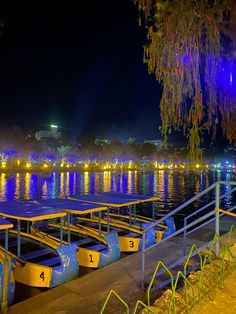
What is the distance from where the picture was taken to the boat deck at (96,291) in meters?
6.53

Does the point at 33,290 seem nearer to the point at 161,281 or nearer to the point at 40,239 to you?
the point at 40,239

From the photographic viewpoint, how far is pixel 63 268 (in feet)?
30.7

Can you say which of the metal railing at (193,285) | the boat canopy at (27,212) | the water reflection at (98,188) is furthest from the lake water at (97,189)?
the metal railing at (193,285)

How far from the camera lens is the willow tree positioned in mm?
4734

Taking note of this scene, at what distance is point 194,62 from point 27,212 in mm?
7045

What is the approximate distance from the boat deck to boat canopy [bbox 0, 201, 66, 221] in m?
2.15

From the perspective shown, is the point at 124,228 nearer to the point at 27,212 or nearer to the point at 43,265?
the point at 43,265

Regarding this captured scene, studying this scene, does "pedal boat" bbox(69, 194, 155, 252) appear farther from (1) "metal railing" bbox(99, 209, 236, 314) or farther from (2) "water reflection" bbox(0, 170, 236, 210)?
(2) "water reflection" bbox(0, 170, 236, 210)

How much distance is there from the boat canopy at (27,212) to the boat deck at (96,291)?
215cm

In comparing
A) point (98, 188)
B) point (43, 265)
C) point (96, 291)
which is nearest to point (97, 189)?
point (98, 188)

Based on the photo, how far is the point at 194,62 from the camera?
5066 mm

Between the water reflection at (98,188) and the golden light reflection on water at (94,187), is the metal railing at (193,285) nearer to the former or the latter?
the water reflection at (98,188)

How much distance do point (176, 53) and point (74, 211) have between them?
6.82m

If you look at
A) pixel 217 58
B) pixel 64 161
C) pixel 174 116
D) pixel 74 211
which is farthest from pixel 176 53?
pixel 64 161
